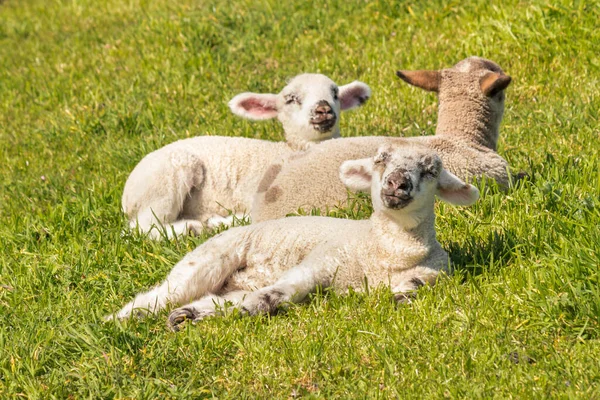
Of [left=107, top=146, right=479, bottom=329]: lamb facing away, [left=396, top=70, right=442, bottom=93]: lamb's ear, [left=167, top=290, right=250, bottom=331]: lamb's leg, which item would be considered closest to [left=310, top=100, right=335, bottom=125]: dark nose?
[left=396, top=70, right=442, bottom=93]: lamb's ear

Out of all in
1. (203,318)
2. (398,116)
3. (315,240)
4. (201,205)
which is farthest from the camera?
(398,116)

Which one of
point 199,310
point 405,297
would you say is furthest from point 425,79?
point 199,310

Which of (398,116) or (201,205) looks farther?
(398,116)

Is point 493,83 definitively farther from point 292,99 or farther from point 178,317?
point 178,317

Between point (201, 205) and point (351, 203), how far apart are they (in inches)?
62.2

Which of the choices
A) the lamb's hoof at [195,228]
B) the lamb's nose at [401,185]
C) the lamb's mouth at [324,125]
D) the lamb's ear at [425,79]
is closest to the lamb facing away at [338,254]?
the lamb's nose at [401,185]

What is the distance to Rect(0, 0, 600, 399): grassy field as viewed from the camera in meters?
4.02

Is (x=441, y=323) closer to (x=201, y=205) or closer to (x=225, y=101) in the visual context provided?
(x=201, y=205)

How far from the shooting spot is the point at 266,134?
331 inches

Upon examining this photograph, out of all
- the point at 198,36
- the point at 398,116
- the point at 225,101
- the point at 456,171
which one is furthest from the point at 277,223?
the point at 198,36

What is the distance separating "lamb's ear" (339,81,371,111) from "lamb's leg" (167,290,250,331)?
9.80 ft

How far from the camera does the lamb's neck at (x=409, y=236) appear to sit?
473 centimetres

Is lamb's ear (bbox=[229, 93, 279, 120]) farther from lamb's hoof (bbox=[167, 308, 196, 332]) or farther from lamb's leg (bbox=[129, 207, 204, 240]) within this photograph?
lamb's hoof (bbox=[167, 308, 196, 332])

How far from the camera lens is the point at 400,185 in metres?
4.51
